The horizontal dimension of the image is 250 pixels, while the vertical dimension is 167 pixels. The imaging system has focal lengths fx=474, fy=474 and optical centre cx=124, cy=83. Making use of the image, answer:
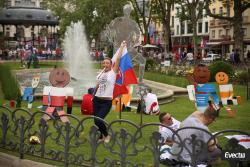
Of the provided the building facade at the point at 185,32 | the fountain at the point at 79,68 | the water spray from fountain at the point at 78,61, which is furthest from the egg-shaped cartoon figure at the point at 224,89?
the building facade at the point at 185,32

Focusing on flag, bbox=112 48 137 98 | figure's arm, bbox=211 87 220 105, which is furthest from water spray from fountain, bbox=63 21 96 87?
flag, bbox=112 48 137 98

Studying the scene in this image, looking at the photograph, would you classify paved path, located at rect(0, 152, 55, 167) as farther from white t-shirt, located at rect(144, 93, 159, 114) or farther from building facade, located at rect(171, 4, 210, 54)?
building facade, located at rect(171, 4, 210, 54)

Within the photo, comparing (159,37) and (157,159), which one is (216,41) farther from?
(157,159)

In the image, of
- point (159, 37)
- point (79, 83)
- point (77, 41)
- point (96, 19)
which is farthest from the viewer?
point (159, 37)

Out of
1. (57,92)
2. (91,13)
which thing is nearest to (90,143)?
(57,92)

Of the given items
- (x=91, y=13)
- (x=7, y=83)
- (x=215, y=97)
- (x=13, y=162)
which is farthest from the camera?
(x=91, y=13)

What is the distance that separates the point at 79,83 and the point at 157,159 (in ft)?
52.1

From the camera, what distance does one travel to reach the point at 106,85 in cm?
848

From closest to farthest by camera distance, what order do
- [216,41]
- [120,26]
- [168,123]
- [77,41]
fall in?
[168,123], [120,26], [77,41], [216,41]

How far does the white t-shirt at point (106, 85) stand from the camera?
848 cm

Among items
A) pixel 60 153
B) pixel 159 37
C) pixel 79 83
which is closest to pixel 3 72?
pixel 60 153

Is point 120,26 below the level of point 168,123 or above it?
above

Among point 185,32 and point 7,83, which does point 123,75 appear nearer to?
point 7,83

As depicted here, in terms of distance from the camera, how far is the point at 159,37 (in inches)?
3556
